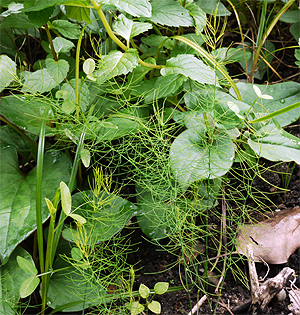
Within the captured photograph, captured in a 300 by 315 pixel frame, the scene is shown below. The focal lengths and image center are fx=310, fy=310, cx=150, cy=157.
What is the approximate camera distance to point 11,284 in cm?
70

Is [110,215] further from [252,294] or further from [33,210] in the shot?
[252,294]

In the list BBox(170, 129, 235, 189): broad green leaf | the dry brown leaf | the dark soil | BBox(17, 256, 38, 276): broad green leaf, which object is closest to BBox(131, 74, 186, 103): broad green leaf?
BBox(170, 129, 235, 189): broad green leaf

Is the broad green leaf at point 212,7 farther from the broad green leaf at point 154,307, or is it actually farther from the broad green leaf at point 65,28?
the broad green leaf at point 154,307

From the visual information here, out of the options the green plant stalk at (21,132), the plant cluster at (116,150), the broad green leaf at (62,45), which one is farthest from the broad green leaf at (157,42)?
the green plant stalk at (21,132)

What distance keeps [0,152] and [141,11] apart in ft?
1.73

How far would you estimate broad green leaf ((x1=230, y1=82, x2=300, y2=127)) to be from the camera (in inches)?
31.9

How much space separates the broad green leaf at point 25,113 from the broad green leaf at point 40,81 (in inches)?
1.3

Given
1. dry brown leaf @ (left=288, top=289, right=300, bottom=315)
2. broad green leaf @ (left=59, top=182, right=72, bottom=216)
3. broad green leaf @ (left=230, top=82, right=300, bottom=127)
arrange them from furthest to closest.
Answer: broad green leaf @ (left=230, top=82, right=300, bottom=127) < dry brown leaf @ (left=288, top=289, right=300, bottom=315) < broad green leaf @ (left=59, top=182, right=72, bottom=216)

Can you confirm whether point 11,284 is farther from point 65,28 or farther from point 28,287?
point 65,28

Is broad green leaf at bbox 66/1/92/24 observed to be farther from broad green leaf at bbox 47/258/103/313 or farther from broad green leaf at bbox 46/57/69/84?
broad green leaf at bbox 47/258/103/313

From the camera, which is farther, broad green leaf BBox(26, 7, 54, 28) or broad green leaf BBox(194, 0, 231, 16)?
broad green leaf BBox(194, 0, 231, 16)

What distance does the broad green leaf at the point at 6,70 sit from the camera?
0.75 meters

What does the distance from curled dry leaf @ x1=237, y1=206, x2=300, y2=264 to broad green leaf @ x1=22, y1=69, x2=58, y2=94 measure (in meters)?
0.59

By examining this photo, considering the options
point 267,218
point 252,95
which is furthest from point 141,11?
point 267,218
